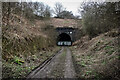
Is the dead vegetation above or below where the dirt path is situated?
above

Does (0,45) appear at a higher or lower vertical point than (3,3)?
lower

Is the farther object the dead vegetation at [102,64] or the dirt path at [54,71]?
the dirt path at [54,71]

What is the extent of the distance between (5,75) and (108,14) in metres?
6.85

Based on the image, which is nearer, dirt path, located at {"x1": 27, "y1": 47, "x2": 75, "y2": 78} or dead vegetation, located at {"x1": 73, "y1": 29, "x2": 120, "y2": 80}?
dead vegetation, located at {"x1": 73, "y1": 29, "x2": 120, "y2": 80}

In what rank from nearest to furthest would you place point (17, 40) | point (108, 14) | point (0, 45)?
point (108, 14) → point (0, 45) → point (17, 40)

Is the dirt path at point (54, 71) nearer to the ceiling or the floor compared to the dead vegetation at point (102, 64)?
nearer to the floor

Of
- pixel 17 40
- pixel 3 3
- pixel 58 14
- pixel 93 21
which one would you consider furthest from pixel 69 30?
pixel 3 3

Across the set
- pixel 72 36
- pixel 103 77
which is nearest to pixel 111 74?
pixel 103 77

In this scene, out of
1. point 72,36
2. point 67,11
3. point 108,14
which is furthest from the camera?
point 67,11

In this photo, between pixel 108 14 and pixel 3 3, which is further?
pixel 3 3

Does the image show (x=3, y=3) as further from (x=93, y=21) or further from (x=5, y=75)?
(x=93, y=21)

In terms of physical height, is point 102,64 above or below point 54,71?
above

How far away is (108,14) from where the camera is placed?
5949mm

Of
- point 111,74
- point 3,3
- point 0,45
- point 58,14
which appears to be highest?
point 58,14
